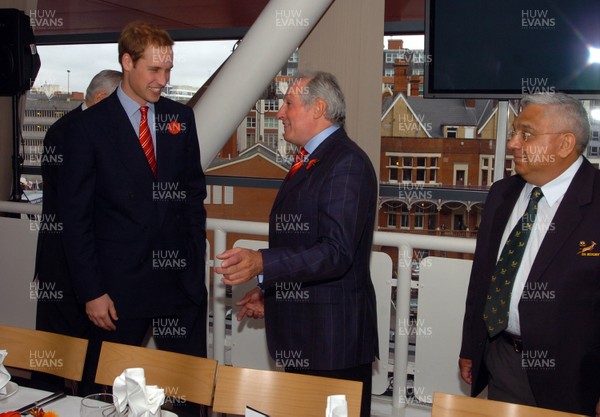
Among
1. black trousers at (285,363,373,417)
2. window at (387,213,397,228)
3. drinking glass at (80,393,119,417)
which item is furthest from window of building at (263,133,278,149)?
drinking glass at (80,393,119,417)

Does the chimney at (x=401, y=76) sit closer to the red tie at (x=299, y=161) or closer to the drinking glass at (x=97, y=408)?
the red tie at (x=299, y=161)

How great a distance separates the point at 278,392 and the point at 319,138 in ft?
2.92

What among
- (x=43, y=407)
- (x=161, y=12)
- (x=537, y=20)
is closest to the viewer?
(x=43, y=407)

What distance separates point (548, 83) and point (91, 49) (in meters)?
4.71

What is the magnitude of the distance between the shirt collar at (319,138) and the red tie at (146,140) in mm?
649

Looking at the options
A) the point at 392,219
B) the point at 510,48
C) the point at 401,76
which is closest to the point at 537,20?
the point at 510,48

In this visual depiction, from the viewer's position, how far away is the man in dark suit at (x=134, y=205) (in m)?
2.59

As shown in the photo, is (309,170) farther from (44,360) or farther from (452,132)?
(452,132)

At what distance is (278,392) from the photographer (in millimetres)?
2139

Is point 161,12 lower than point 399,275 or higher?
higher

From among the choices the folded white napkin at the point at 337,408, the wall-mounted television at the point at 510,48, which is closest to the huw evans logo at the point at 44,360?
the folded white napkin at the point at 337,408

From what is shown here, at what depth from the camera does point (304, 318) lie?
97.1 inches

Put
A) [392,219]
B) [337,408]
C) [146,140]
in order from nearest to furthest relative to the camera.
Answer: [337,408] < [146,140] < [392,219]

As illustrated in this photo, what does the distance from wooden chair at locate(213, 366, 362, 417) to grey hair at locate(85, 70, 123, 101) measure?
64.3 inches
